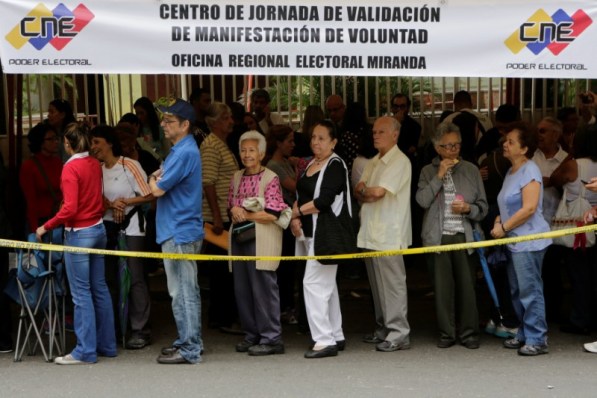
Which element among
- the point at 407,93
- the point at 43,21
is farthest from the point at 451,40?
the point at 407,93

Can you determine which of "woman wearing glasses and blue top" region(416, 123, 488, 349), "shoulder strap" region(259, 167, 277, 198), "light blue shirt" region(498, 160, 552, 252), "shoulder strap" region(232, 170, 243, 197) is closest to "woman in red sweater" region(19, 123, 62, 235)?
"shoulder strap" region(232, 170, 243, 197)

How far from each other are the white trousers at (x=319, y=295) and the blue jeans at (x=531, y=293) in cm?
133

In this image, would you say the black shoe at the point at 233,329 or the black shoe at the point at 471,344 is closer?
the black shoe at the point at 471,344

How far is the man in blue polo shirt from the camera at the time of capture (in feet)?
24.4

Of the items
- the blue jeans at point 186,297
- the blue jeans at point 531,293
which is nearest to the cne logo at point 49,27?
the blue jeans at point 186,297

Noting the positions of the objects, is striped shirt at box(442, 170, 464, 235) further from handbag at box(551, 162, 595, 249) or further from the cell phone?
the cell phone

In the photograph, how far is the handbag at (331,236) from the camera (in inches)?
302

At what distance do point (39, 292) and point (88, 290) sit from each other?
1.20 ft

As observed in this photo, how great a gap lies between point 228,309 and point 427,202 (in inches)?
74.2

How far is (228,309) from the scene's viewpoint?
28.6 feet

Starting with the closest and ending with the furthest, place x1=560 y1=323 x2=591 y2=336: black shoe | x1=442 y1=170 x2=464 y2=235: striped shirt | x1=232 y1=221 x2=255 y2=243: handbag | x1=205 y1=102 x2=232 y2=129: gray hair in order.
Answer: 1. x1=232 y1=221 x2=255 y2=243: handbag
2. x1=442 y1=170 x2=464 y2=235: striped shirt
3. x1=560 y1=323 x2=591 y2=336: black shoe
4. x1=205 y1=102 x2=232 y2=129: gray hair

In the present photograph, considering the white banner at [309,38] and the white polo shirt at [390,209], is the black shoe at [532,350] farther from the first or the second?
the white banner at [309,38]

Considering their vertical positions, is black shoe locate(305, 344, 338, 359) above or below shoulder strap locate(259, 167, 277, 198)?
below

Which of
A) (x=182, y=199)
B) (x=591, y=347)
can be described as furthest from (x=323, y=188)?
(x=591, y=347)
